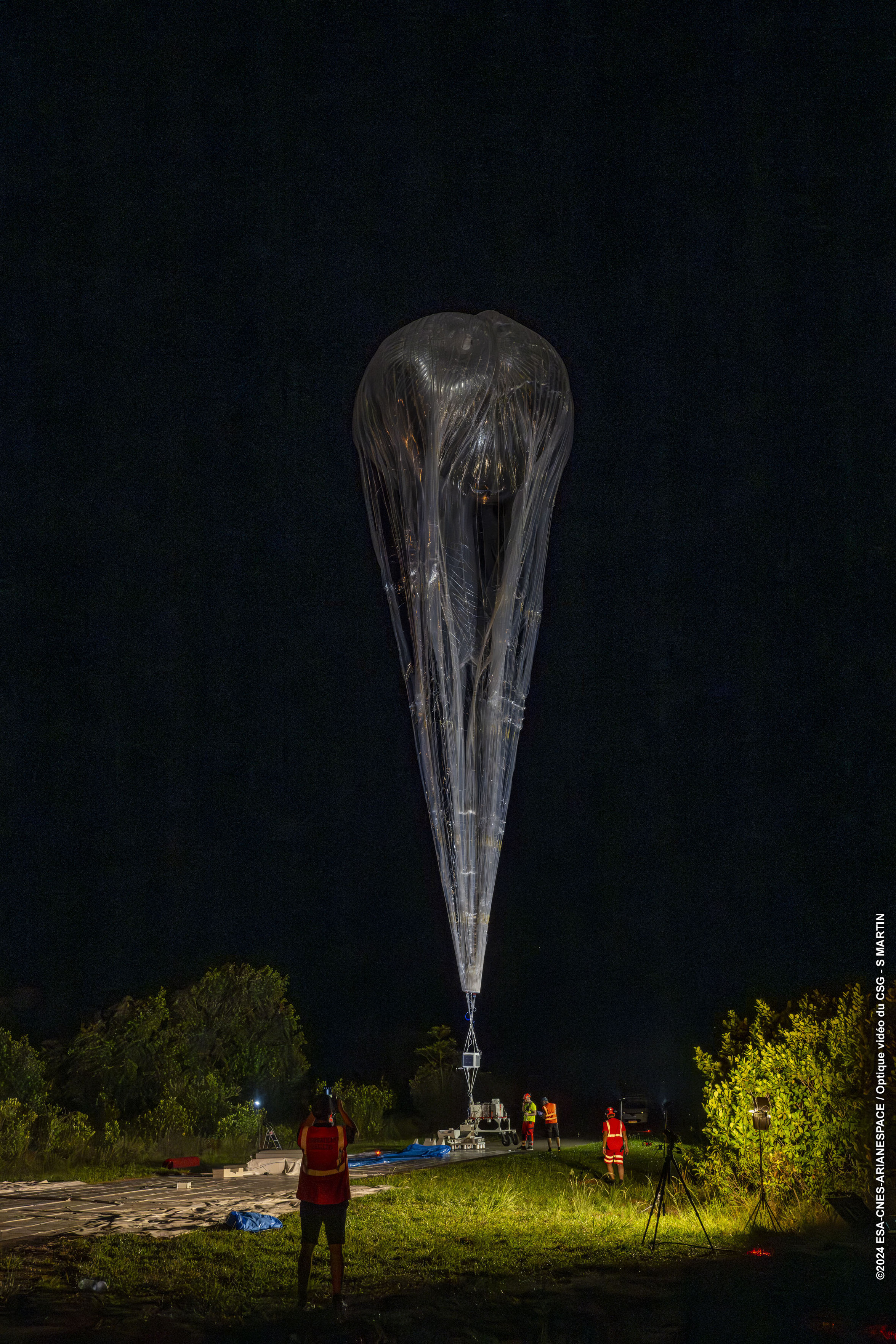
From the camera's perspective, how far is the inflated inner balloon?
59.6 ft

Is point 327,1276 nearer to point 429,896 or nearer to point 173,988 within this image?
point 173,988

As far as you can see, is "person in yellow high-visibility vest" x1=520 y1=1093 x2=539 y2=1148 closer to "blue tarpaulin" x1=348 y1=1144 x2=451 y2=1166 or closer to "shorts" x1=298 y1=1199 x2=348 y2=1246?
"blue tarpaulin" x1=348 y1=1144 x2=451 y2=1166

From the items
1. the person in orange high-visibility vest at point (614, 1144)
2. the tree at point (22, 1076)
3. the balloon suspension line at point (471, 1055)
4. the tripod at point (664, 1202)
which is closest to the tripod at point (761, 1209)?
A: the tripod at point (664, 1202)

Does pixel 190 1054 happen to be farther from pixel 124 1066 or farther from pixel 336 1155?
pixel 336 1155

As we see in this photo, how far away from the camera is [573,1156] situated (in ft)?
66.0

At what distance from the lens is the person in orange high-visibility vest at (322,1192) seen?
9.24 m

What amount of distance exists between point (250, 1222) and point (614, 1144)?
604cm

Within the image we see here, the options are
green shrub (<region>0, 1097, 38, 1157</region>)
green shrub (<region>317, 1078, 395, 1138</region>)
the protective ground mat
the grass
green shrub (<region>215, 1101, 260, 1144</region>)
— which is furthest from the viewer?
green shrub (<region>317, 1078, 395, 1138</region>)

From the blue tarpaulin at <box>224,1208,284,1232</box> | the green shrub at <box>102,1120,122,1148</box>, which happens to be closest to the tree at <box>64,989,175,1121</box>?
the green shrub at <box>102,1120,122,1148</box>

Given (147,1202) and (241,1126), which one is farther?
(241,1126)

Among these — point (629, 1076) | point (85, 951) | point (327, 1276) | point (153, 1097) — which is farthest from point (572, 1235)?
point (85, 951)

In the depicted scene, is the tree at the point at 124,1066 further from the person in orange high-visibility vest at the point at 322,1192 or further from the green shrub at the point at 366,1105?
the person in orange high-visibility vest at the point at 322,1192

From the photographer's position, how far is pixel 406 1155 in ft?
66.8

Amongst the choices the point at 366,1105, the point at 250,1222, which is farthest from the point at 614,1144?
→ the point at 366,1105
